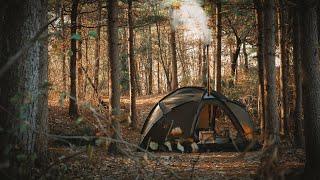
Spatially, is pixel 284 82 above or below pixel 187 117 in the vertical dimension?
above

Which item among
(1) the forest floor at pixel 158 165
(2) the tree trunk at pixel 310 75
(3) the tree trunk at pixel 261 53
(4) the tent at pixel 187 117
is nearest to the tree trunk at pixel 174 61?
(3) the tree trunk at pixel 261 53

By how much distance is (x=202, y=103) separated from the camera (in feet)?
41.3

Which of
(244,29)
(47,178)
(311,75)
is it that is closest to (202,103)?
(311,75)

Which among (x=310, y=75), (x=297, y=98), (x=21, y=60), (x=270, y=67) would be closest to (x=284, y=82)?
(x=297, y=98)

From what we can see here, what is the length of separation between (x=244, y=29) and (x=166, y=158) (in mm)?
13978

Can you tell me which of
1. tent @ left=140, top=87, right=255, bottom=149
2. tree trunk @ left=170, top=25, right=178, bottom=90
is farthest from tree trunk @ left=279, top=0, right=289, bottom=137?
tree trunk @ left=170, top=25, right=178, bottom=90

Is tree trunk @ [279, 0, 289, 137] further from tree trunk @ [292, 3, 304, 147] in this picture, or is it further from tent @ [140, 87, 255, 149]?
tree trunk @ [292, 3, 304, 147]

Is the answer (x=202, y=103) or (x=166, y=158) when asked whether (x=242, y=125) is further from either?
(x=166, y=158)

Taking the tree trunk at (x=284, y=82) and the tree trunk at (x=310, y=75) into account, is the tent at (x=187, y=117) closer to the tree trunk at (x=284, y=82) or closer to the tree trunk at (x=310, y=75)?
the tree trunk at (x=284, y=82)

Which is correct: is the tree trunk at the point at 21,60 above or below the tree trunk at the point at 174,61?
below

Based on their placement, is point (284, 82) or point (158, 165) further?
point (284, 82)

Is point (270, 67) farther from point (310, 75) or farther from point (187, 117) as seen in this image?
point (187, 117)

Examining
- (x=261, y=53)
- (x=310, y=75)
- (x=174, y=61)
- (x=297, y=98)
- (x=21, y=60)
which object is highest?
(x=174, y=61)

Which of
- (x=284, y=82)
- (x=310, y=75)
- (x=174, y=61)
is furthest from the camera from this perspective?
(x=174, y=61)
